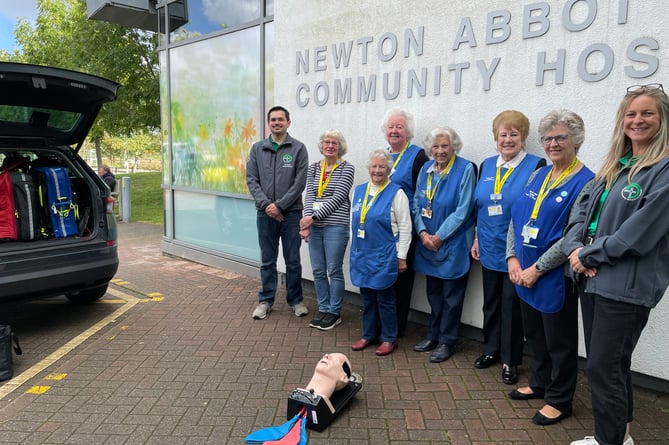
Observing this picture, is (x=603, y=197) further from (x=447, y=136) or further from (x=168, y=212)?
(x=168, y=212)

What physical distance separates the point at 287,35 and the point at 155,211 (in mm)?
10695

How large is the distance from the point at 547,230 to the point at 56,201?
4157mm

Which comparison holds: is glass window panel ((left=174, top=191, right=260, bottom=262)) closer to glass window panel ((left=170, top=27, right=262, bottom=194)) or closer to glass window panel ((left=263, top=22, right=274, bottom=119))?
glass window panel ((left=170, top=27, right=262, bottom=194))

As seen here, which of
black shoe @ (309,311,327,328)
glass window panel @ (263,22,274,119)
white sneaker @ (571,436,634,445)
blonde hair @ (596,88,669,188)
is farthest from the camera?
glass window panel @ (263,22,274,119)

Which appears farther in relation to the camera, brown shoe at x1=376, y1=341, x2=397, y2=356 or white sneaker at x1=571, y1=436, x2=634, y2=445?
brown shoe at x1=376, y1=341, x2=397, y2=356

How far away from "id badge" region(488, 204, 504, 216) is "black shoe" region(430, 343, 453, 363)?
1115mm

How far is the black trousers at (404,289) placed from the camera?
3.85m

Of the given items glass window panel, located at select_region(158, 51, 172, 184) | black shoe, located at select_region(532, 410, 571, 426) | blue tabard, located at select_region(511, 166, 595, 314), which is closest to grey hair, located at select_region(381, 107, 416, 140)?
blue tabard, located at select_region(511, 166, 595, 314)

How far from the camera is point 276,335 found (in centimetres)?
418

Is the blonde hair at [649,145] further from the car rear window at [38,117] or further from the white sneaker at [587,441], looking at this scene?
the car rear window at [38,117]

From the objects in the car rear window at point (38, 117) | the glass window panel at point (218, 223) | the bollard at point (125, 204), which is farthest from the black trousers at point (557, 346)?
the bollard at point (125, 204)

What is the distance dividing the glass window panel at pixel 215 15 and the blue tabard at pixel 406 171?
321 cm

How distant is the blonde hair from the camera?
2066mm

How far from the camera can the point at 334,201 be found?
408 cm
